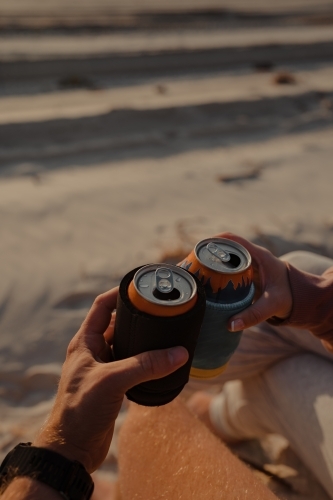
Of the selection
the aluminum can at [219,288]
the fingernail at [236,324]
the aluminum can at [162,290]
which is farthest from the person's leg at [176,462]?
the aluminum can at [162,290]

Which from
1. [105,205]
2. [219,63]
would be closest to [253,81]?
[219,63]

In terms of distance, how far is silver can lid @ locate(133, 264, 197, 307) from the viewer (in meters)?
1.11

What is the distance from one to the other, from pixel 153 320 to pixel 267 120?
4.10 metres

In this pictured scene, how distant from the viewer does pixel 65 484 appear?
1.10 metres

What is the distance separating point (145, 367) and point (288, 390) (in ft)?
2.25

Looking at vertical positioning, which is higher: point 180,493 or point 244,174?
point 180,493

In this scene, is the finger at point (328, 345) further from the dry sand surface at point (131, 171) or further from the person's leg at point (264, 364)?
the dry sand surface at point (131, 171)

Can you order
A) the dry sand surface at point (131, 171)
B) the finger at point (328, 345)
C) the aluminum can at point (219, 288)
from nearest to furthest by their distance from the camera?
the aluminum can at point (219, 288)
the finger at point (328, 345)
the dry sand surface at point (131, 171)

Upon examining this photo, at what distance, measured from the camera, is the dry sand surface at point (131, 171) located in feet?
8.27

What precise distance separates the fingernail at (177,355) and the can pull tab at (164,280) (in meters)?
0.12

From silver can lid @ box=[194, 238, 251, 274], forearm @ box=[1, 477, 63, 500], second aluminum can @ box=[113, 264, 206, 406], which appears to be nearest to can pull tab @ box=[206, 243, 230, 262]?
silver can lid @ box=[194, 238, 251, 274]

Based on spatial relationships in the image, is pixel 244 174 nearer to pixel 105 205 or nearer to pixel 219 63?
pixel 105 205

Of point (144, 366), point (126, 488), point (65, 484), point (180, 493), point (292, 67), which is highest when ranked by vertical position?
point (144, 366)

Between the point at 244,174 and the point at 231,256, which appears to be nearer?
the point at 231,256
